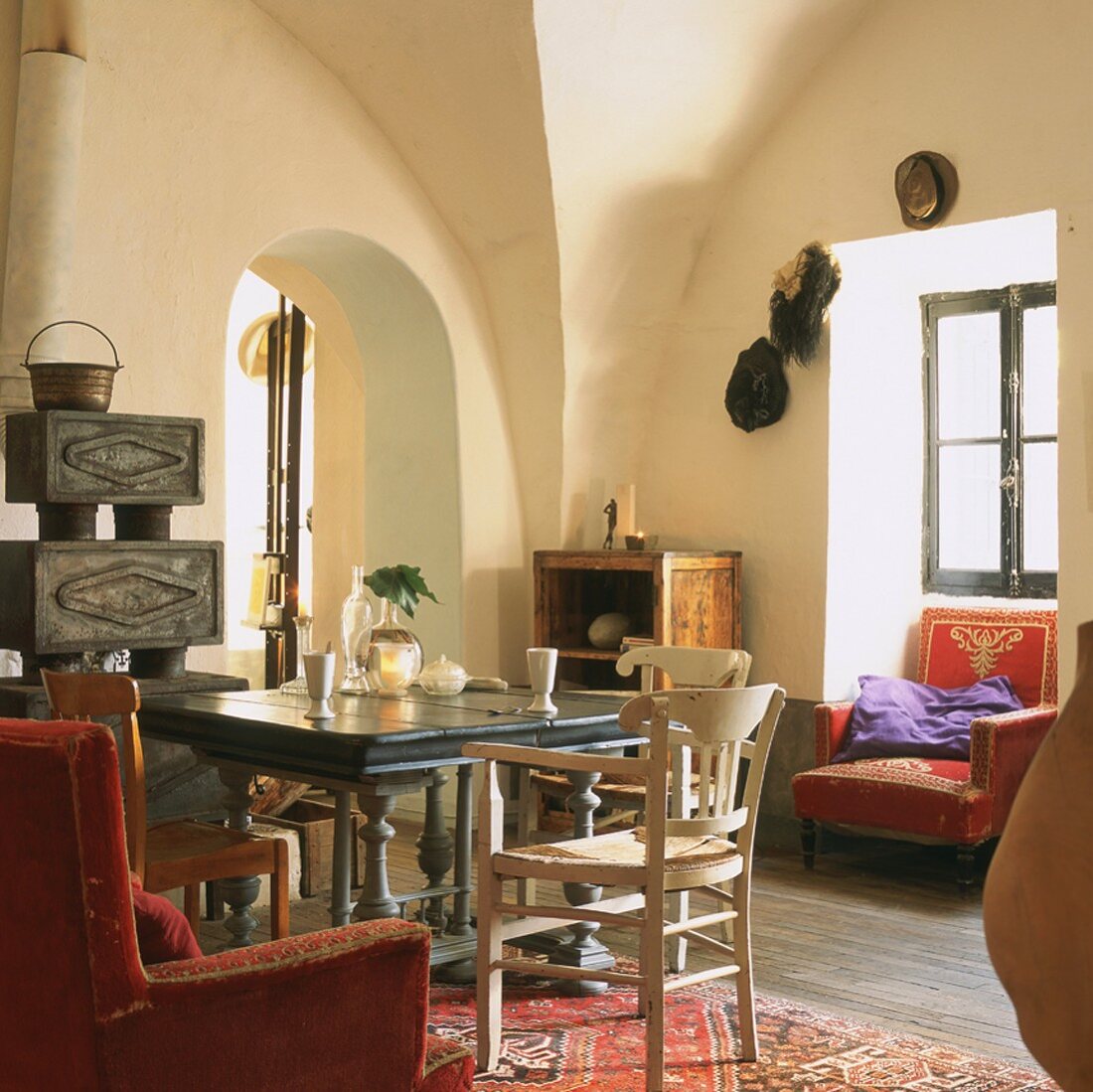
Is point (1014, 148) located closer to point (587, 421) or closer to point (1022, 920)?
point (587, 421)

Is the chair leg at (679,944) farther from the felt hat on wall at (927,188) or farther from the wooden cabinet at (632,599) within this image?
the felt hat on wall at (927,188)

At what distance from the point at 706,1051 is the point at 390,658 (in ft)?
5.03

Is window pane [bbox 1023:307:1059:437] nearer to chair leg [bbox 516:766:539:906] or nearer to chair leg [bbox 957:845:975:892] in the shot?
chair leg [bbox 957:845:975:892]

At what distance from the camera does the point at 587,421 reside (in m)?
6.76

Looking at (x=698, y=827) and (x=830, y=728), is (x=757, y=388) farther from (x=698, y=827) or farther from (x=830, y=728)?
(x=698, y=827)

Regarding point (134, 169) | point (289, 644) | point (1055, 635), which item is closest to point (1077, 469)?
point (1055, 635)

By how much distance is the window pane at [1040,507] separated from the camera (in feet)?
20.4

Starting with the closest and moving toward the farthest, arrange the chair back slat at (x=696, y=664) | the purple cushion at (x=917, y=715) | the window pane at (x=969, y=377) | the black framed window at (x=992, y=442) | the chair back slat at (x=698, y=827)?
the chair back slat at (x=698, y=827), the chair back slat at (x=696, y=664), the purple cushion at (x=917, y=715), the black framed window at (x=992, y=442), the window pane at (x=969, y=377)

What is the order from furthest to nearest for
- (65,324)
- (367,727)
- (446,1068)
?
(65,324)
(367,727)
(446,1068)

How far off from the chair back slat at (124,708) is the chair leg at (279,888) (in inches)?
15.8

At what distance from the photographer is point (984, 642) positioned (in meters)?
6.21

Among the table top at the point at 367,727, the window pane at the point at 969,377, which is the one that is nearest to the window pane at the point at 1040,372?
the window pane at the point at 969,377

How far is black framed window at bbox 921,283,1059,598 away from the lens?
6.23 m

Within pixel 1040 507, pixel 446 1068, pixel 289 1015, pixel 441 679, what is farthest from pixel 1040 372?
pixel 289 1015
